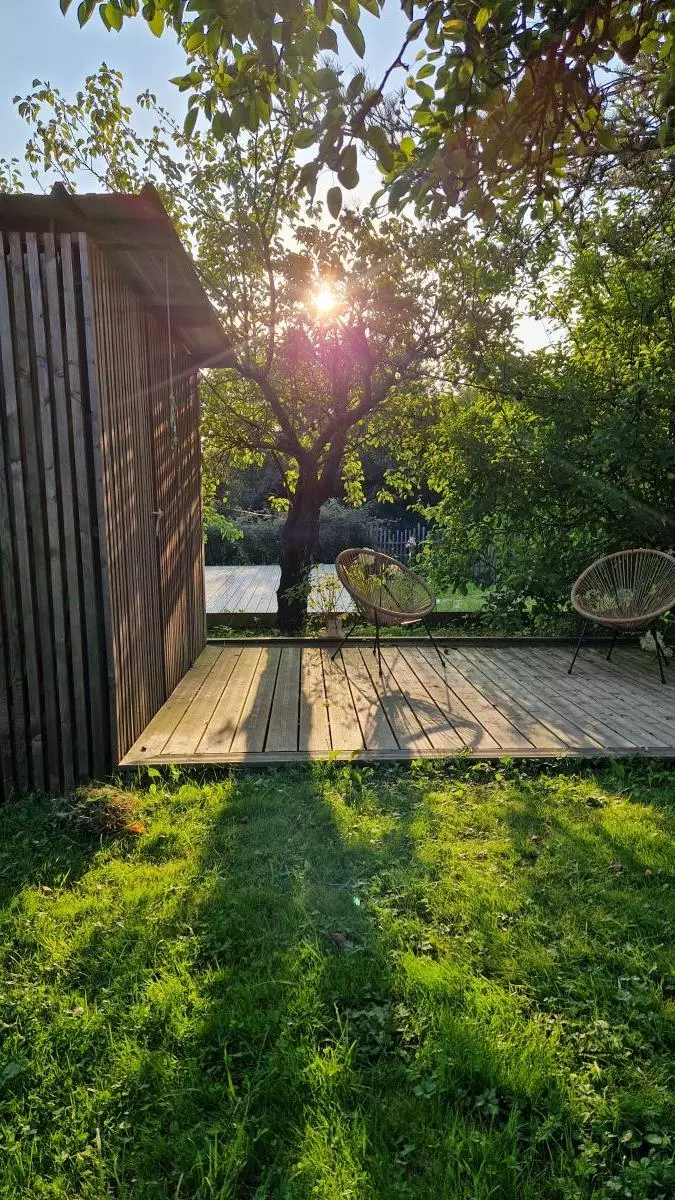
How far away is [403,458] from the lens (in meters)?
7.44

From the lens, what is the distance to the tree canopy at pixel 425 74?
1.51m

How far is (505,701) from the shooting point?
4.09m

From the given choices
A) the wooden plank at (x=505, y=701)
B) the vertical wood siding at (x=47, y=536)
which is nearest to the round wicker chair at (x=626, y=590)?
the wooden plank at (x=505, y=701)

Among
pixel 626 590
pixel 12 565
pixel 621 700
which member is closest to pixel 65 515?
pixel 12 565

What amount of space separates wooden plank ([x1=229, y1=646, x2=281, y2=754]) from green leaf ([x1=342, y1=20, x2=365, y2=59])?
8.82 feet

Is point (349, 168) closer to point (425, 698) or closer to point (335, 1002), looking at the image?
point (335, 1002)

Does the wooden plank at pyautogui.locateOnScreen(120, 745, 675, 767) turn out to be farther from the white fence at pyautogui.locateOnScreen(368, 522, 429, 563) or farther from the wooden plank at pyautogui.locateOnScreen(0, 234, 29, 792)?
the white fence at pyautogui.locateOnScreen(368, 522, 429, 563)

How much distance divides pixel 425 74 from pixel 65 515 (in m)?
2.09

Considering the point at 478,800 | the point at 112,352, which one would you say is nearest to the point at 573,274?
the point at 112,352

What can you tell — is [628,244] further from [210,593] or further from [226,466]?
[210,593]

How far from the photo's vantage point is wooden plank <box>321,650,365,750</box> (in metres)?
3.39

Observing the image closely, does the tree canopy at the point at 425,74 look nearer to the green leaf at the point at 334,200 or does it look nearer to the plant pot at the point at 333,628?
the green leaf at the point at 334,200

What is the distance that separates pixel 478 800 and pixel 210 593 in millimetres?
8124

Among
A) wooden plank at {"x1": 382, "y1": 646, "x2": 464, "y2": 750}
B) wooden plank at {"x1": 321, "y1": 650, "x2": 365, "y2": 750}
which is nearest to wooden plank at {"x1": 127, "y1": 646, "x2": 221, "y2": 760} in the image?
wooden plank at {"x1": 321, "y1": 650, "x2": 365, "y2": 750}
